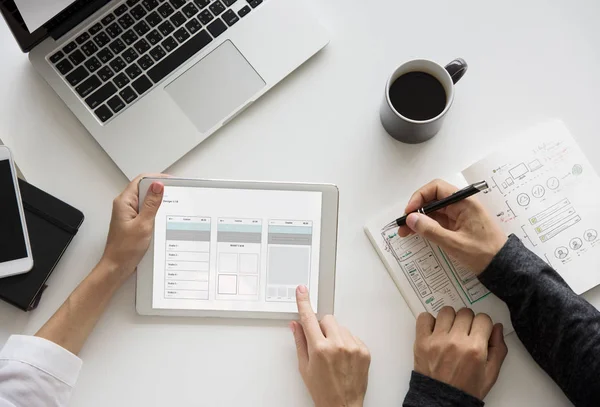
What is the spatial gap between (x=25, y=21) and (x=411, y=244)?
644mm

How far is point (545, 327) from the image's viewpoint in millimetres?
869

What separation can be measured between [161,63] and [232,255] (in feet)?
1.04

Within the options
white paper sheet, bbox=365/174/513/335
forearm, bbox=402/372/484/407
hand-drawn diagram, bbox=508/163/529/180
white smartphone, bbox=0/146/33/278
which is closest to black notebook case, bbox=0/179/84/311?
white smartphone, bbox=0/146/33/278

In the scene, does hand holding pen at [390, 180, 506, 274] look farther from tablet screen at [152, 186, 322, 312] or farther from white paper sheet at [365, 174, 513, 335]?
tablet screen at [152, 186, 322, 312]

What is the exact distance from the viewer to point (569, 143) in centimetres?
94

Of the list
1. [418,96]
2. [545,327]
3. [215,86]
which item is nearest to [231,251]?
[215,86]

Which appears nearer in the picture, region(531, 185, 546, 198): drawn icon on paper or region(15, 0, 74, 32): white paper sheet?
region(15, 0, 74, 32): white paper sheet

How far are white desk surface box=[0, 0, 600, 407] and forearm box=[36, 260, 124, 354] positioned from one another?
1.1 inches

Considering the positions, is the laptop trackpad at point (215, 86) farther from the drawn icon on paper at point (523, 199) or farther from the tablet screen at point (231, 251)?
the drawn icon on paper at point (523, 199)

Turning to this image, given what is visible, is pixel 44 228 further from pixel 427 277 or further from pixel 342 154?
pixel 427 277

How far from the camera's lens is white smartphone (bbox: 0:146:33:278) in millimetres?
881

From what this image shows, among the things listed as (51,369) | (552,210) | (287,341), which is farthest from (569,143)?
(51,369)

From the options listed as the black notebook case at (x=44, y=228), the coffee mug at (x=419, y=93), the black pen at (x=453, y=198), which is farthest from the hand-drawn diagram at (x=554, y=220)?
the black notebook case at (x=44, y=228)

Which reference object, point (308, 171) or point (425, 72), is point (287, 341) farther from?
point (425, 72)
